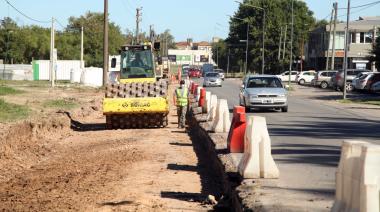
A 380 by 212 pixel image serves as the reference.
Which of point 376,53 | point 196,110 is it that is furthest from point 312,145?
point 376,53

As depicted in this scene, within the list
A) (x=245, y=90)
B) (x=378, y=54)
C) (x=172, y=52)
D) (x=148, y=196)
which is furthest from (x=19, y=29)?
(x=172, y=52)

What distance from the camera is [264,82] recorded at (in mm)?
29750

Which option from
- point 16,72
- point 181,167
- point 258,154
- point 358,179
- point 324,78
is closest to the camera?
point 358,179

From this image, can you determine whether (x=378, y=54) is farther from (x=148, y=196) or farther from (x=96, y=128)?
(x=148, y=196)

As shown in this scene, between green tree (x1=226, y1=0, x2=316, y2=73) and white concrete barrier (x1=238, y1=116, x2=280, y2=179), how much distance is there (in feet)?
294

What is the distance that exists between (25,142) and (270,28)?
8959 centimetres

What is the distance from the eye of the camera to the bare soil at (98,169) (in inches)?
399

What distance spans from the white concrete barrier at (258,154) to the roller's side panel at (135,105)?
12.7 metres

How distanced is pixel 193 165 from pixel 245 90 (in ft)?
51.1

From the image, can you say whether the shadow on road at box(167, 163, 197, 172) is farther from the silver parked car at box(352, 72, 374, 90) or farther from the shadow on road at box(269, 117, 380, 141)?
the silver parked car at box(352, 72, 374, 90)

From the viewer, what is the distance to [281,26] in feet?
336

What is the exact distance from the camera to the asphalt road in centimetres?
988

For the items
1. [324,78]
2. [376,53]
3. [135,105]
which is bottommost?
[324,78]

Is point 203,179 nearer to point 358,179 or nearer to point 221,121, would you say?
point 221,121
